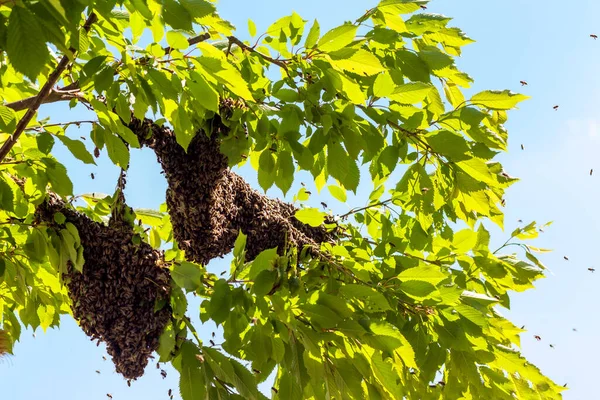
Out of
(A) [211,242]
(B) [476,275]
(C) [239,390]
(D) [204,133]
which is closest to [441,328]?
(B) [476,275]

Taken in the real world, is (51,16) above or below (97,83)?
below

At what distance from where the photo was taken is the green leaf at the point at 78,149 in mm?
3455

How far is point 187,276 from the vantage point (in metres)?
3.38

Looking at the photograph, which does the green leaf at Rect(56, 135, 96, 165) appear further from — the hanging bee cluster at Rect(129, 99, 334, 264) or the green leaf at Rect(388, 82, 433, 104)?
the green leaf at Rect(388, 82, 433, 104)

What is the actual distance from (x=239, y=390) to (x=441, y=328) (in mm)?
1157

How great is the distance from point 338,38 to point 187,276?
145 cm

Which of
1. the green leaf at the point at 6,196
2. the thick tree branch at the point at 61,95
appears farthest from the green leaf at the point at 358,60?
the green leaf at the point at 6,196

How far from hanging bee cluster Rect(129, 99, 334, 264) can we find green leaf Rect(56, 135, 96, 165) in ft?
1.58

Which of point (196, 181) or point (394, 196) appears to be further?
point (394, 196)

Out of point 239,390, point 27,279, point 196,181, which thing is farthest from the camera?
point 27,279

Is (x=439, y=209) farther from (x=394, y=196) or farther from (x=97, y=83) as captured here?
(x=97, y=83)

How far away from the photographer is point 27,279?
168 inches

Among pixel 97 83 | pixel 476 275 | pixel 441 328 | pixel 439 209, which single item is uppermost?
pixel 97 83

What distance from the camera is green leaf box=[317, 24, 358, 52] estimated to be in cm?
300
